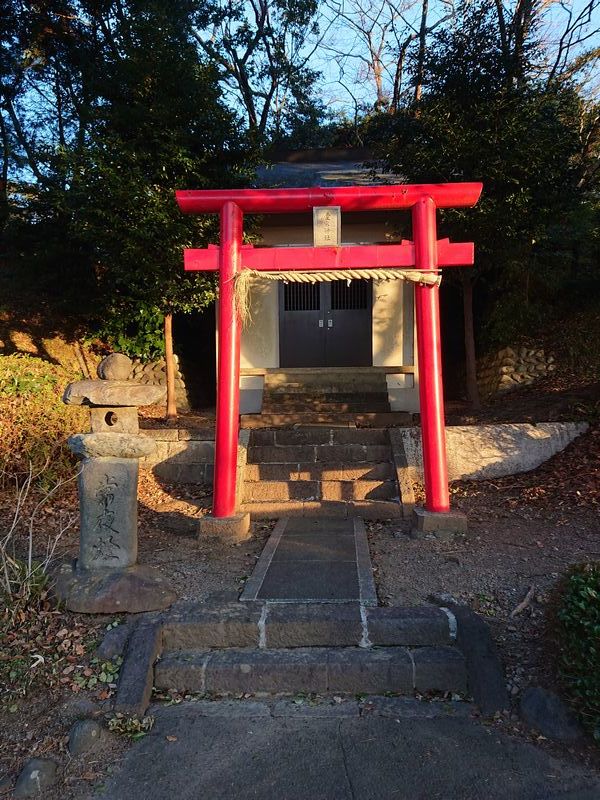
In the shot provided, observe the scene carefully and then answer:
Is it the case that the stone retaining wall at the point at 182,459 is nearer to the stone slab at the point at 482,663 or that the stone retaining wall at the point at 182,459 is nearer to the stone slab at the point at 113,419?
the stone slab at the point at 113,419

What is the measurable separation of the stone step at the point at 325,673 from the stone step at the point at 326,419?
462cm

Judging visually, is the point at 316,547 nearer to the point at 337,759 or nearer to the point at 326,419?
the point at 337,759

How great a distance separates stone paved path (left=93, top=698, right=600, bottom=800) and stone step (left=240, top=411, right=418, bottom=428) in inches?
196

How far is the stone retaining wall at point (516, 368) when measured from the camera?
9648 mm

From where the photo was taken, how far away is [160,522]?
5.74 m

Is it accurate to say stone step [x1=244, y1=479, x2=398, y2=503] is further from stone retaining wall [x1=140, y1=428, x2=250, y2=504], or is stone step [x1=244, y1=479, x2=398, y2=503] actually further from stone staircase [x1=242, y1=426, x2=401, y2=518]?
stone retaining wall [x1=140, y1=428, x2=250, y2=504]

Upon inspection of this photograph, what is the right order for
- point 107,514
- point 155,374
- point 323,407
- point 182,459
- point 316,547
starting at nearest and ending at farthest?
point 107,514
point 316,547
point 182,459
point 323,407
point 155,374

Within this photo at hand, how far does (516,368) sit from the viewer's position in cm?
980

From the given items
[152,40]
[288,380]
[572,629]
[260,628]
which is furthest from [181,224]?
[572,629]

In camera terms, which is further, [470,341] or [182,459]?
[470,341]

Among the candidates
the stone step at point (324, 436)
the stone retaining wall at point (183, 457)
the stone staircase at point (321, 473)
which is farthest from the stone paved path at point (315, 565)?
the stone retaining wall at point (183, 457)

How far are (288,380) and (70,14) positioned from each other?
11897 millimetres

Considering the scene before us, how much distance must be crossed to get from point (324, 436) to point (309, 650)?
158 inches

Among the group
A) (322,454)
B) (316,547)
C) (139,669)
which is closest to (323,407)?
(322,454)
